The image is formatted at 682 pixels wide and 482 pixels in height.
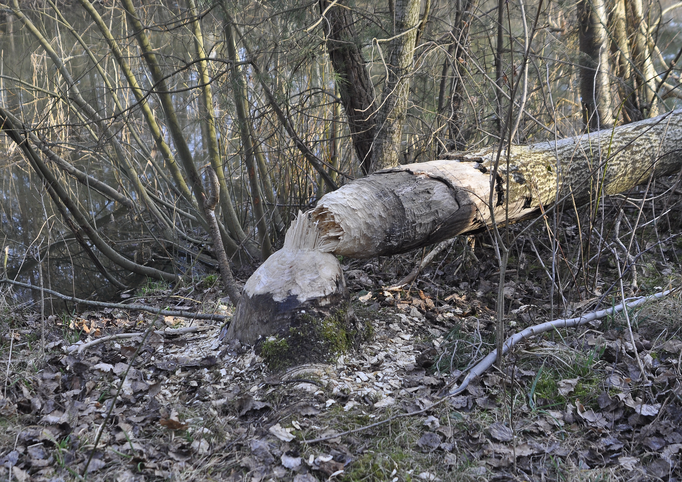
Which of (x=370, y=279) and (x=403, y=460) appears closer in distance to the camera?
(x=403, y=460)

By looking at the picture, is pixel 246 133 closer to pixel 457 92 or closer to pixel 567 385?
pixel 457 92

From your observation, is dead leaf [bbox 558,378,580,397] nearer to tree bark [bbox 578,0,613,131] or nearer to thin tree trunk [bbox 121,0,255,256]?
thin tree trunk [bbox 121,0,255,256]

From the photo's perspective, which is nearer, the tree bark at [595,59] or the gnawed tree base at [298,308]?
the gnawed tree base at [298,308]

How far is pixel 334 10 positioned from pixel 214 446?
137 inches

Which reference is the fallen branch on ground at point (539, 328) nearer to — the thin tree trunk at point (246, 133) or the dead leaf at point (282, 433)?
the dead leaf at point (282, 433)

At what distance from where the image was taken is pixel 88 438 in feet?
6.74

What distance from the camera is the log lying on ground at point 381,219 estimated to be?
269 centimetres

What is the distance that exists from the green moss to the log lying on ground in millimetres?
52

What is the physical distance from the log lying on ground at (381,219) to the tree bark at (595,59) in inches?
75.6

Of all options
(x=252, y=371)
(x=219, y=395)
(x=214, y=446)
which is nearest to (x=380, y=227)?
(x=252, y=371)

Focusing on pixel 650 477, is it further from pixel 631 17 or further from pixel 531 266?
pixel 631 17

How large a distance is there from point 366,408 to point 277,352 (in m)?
0.58

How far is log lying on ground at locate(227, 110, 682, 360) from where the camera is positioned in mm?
2689

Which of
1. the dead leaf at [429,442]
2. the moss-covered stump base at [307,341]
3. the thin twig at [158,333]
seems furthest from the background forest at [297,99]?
the dead leaf at [429,442]
